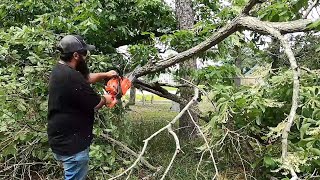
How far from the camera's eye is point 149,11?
6.70 metres

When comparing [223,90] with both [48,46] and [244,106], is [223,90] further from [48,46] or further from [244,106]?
[48,46]

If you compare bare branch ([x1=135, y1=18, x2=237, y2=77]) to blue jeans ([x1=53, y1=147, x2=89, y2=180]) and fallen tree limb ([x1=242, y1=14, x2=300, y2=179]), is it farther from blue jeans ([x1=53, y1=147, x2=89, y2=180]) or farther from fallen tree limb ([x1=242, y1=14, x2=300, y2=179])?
blue jeans ([x1=53, y1=147, x2=89, y2=180])

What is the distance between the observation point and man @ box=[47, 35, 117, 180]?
3.37m

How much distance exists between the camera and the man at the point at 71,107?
11.1 feet

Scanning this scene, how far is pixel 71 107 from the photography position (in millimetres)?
3436

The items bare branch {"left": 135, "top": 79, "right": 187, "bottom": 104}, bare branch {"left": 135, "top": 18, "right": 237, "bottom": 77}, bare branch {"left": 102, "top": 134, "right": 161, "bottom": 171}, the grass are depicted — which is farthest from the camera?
bare branch {"left": 135, "top": 79, "right": 187, "bottom": 104}

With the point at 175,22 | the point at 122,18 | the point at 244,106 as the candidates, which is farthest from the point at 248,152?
the point at 175,22

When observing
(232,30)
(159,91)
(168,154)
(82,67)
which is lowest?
(168,154)

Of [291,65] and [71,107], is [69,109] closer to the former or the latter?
[71,107]

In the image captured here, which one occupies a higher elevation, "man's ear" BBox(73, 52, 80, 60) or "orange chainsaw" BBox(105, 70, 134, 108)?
"man's ear" BBox(73, 52, 80, 60)

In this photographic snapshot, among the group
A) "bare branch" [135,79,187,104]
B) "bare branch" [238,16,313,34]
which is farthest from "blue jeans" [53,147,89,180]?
"bare branch" [135,79,187,104]

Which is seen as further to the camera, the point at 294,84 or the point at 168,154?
the point at 168,154

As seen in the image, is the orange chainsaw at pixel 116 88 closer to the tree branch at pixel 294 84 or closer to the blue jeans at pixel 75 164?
the blue jeans at pixel 75 164

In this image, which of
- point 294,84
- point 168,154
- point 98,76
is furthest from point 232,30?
point 168,154
